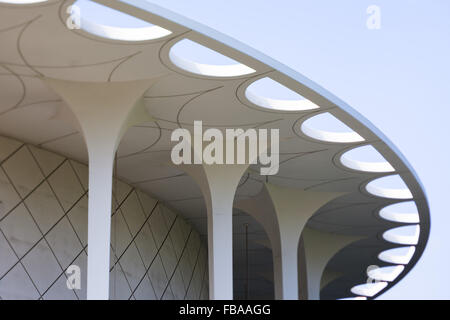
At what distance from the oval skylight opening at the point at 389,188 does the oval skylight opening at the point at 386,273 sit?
9.81 m

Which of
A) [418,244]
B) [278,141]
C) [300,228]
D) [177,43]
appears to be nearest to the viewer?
[177,43]

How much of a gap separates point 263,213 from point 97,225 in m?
11.0

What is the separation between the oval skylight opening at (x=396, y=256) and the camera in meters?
35.5

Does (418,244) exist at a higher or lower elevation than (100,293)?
higher

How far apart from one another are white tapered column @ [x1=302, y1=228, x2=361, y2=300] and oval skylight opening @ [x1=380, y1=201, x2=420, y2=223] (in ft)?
11.8

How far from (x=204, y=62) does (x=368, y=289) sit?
1083 inches

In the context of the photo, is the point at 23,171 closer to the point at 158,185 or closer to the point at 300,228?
the point at 158,185

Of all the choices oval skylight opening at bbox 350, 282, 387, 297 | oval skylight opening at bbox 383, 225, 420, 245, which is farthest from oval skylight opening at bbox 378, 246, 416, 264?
oval skylight opening at bbox 350, 282, 387, 297

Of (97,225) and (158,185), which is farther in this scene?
(158,185)

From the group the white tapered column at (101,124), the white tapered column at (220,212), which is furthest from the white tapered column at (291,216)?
the white tapered column at (101,124)

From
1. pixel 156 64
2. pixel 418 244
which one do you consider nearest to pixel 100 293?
pixel 156 64

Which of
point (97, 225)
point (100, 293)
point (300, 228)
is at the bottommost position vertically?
point (100, 293)

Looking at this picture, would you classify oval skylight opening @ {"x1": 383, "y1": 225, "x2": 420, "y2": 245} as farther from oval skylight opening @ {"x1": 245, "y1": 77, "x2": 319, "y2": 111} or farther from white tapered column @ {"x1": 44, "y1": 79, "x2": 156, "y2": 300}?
white tapered column @ {"x1": 44, "y1": 79, "x2": 156, "y2": 300}

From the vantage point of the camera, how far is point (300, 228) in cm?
2759
